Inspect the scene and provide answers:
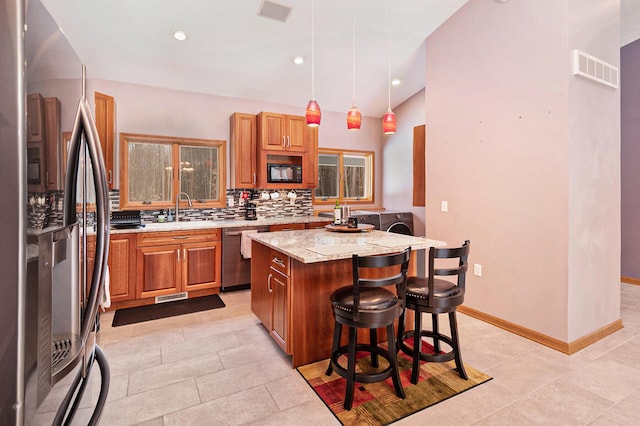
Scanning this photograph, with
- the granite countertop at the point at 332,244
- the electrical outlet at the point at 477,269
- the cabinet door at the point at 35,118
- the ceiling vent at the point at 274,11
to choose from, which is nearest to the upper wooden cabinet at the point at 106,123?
the ceiling vent at the point at 274,11

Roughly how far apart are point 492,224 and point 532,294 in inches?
28.0

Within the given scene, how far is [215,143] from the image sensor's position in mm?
4641

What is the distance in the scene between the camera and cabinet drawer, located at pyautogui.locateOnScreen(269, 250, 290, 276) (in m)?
2.37

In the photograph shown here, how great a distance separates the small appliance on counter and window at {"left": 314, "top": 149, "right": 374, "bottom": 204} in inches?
45.8

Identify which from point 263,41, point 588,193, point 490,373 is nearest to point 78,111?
point 490,373

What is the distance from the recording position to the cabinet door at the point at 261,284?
2750mm

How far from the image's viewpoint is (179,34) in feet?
10.9

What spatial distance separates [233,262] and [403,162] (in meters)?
3.39

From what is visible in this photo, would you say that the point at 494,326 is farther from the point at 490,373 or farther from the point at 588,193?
the point at 588,193

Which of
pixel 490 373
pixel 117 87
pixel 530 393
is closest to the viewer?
pixel 530 393

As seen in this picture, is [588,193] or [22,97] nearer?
[22,97]

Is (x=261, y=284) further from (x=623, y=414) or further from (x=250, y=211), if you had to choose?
(x=623, y=414)

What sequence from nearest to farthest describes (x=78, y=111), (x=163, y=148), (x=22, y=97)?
(x=22, y=97), (x=78, y=111), (x=163, y=148)

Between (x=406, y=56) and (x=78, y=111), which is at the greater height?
(x=406, y=56)
